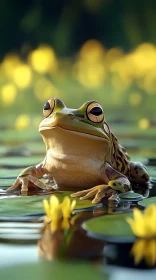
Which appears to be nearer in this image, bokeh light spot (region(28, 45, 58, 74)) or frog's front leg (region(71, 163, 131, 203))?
frog's front leg (region(71, 163, 131, 203))

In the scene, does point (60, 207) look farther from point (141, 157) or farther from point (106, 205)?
point (141, 157)

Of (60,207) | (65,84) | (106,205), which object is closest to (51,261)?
(60,207)

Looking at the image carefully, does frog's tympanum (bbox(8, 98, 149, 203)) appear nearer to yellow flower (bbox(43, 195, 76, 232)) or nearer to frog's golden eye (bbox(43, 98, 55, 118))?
frog's golden eye (bbox(43, 98, 55, 118))

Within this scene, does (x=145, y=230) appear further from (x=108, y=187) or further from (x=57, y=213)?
(x=108, y=187)

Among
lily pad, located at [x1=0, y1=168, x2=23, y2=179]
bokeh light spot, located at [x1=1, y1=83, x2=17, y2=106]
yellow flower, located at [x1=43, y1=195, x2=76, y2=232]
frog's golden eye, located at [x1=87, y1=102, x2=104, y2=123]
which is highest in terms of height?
bokeh light spot, located at [x1=1, y1=83, x2=17, y2=106]

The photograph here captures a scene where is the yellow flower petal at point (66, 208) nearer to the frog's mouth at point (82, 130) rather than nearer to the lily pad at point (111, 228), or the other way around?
the lily pad at point (111, 228)

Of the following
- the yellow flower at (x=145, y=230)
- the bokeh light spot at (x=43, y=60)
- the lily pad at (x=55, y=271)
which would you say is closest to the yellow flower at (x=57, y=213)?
the yellow flower at (x=145, y=230)

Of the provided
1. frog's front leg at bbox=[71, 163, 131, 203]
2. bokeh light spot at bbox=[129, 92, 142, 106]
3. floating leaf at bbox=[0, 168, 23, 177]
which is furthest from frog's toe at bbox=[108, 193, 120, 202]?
bokeh light spot at bbox=[129, 92, 142, 106]
